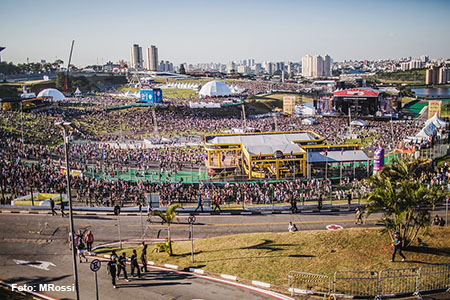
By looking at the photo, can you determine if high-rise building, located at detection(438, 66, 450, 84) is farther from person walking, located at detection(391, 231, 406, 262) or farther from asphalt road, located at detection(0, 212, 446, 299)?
person walking, located at detection(391, 231, 406, 262)

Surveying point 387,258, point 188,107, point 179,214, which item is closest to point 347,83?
point 188,107

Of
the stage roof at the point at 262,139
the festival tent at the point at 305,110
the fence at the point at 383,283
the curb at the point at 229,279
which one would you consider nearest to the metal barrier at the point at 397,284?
the fence at the point at 383,283

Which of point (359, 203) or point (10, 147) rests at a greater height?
point (10, 147)

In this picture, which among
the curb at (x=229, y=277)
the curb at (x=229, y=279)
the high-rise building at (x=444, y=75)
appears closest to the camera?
the curb at (x=229, y=279)

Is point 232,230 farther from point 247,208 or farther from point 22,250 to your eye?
point 22,250

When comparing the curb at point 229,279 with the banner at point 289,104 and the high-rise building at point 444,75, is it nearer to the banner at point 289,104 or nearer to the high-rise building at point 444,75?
the banner at point 289,104

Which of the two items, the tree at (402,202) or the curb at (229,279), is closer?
the curb at (229,279)

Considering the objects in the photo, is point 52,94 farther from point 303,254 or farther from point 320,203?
point 303,254
